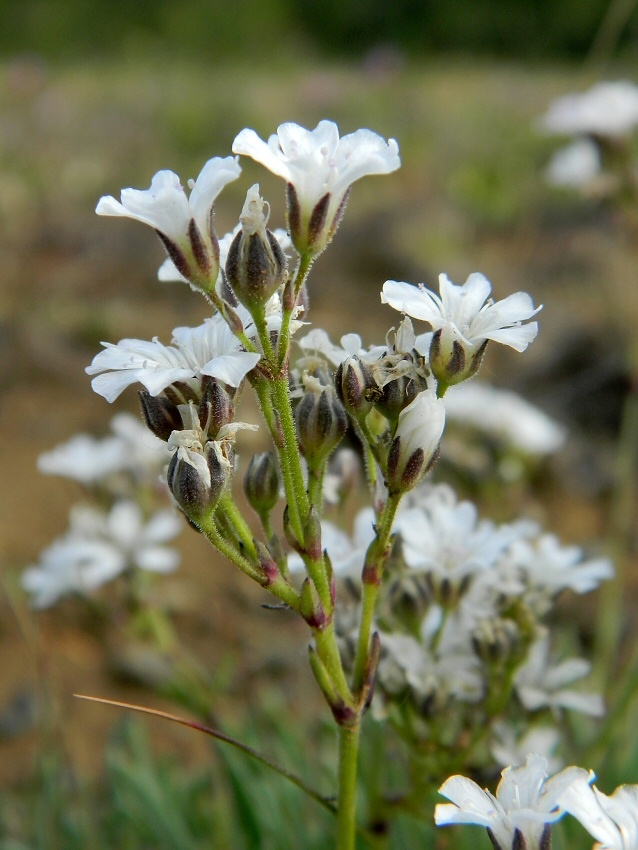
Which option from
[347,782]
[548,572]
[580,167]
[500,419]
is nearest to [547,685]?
[548,572]

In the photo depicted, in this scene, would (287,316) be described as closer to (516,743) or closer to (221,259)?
(221,259)

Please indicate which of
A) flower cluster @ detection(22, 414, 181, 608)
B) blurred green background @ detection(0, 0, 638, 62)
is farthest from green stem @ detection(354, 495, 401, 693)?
blurred green background @ detection(0, 0, 638, 62)

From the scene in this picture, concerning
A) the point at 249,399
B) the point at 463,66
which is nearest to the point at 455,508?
Result: the point at 249,399

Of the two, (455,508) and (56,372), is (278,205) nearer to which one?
(56,372)

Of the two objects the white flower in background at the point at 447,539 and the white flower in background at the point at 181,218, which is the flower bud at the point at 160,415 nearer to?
the white flower in background at the point at 181,218

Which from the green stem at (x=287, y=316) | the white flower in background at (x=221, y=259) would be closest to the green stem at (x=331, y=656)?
the green stem at (x=287, y=316)

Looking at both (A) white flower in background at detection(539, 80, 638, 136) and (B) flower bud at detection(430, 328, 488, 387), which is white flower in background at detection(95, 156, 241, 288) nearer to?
(B) flower bud at detection(430, 328, 488, 387)
